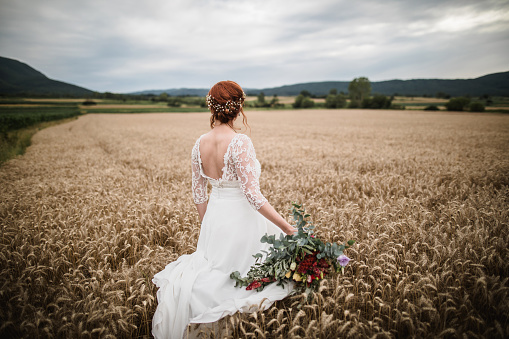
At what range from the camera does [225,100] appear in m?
2.64

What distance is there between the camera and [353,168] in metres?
8.75

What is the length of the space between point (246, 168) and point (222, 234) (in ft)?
3.15

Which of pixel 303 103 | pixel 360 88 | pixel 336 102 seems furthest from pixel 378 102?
pixel 303 103

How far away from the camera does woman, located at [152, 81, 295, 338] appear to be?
252 centimetres

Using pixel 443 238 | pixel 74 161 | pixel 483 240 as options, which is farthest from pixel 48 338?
pixel 74 161

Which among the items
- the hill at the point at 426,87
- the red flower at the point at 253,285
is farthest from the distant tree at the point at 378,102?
the red flower at the point at 253,285

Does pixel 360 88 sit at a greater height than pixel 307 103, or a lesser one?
greater

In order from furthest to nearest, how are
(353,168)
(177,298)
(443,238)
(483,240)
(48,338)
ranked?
1. (353,168)
2. (443,238)
3. (483,240)
4. (177,298)
5. (48,338)

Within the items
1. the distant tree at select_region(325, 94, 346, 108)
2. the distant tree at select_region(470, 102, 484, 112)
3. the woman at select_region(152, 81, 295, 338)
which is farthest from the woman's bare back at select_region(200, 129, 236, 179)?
the distant tree at select_region(325, 94, 346, 108)

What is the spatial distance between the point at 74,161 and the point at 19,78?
178 metres

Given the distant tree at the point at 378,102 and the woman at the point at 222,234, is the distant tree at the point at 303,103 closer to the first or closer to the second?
the distant tree at the point at 378,102

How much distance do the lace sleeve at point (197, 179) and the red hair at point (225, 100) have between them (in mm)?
532

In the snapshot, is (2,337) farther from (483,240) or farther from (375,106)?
(375,106)

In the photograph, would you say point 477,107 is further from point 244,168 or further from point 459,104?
point 244,168
